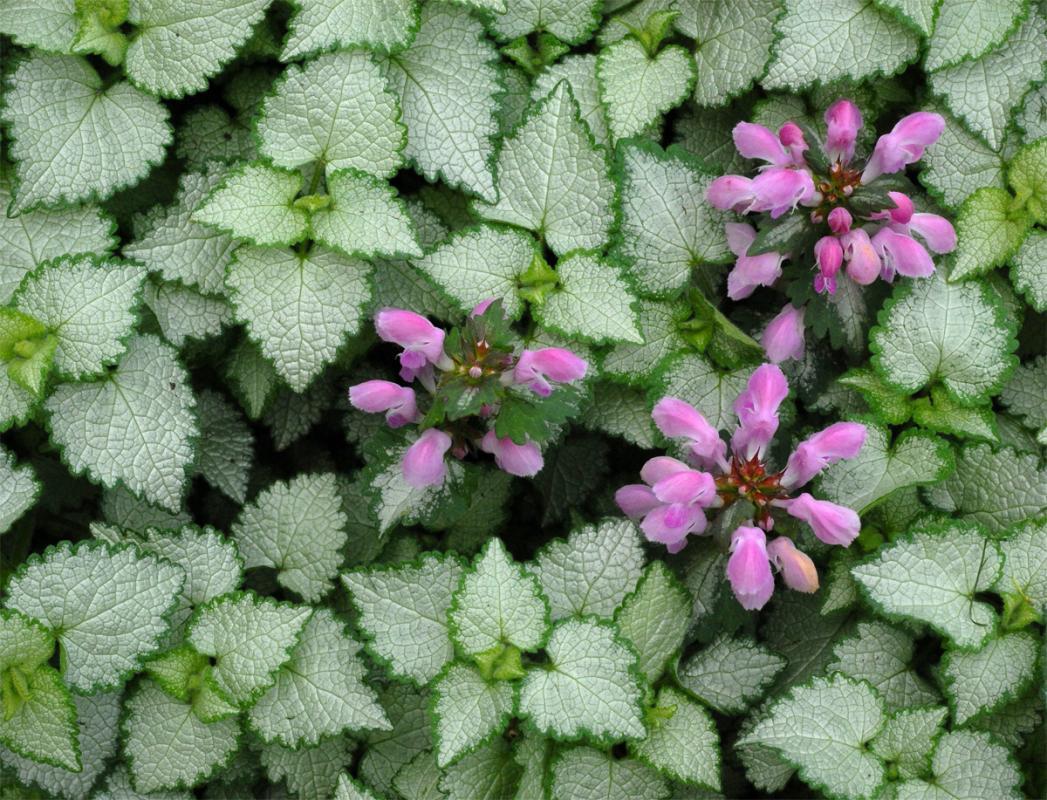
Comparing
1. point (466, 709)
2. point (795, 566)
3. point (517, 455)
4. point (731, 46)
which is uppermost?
point (731, 46)

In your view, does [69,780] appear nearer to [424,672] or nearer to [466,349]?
[424,672]

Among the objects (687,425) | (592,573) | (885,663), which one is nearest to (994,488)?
(885,663)

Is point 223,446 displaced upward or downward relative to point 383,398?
downward

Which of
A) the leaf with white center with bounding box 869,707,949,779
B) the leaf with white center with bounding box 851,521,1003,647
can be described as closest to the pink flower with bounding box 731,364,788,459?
the leaf with white center with bounding box 851,521,1003,647

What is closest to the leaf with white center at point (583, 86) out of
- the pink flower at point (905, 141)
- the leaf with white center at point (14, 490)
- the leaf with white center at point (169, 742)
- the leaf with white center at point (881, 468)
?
the pink flower at point (905, 141)

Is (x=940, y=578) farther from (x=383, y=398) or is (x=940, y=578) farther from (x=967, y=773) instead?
(x=383, y=398)

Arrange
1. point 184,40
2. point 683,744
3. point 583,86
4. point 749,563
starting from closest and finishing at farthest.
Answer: point 749,563 → point 683,744 → point 184,40 → point 583,86

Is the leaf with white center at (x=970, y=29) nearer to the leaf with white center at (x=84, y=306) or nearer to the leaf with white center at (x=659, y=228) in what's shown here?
the leaf with white center at (x=659, y=228)
